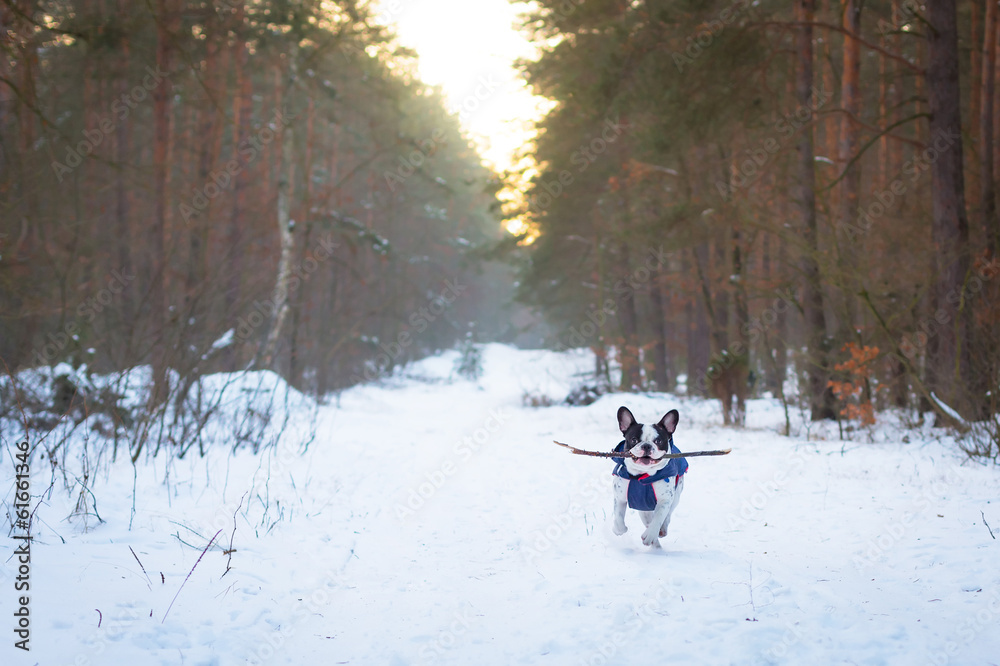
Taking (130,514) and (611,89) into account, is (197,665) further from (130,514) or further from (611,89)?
(611,89)

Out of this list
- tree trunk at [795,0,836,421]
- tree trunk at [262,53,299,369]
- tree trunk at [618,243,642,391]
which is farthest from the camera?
tree trunk at [618,243,642,391]

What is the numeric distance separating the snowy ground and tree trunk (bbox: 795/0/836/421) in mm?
4231

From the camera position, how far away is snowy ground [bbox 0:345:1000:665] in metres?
3.26

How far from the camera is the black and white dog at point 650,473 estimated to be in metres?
4.59

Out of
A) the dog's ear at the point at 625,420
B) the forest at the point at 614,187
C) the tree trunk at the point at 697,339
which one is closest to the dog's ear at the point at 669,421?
the dog's ear at the point at 625,420

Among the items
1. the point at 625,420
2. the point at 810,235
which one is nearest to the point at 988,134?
the point at 810,235

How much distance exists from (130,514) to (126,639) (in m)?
2.17

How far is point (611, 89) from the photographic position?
12414mm

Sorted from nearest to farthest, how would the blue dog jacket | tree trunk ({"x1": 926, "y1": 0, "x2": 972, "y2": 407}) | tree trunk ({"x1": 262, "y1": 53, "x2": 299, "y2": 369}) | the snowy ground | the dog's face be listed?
the snowy ground, the dog's face, the blue dog jacket, tree trunk ({"x1": 926, "y1": 0, "x2": 972, "y2": 407}), tree trunk ({"x1": 262, "y1": 53, "x2": 299, "y2": 369})

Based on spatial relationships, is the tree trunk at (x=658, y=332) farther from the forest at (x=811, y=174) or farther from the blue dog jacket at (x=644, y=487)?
the blue dog jacket at (x=644, y=487)

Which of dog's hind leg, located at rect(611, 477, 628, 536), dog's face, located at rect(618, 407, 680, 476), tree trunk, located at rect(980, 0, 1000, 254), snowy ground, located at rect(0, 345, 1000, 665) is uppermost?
tree trunk, located at rect(980, 0, 1000, 254)

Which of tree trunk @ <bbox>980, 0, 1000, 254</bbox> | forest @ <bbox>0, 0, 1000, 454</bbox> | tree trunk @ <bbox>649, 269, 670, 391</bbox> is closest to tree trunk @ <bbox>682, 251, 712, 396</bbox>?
forest @ <bbox>0, 0, 1000, 454</bbox>

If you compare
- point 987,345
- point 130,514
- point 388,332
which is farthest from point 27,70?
point 388,332

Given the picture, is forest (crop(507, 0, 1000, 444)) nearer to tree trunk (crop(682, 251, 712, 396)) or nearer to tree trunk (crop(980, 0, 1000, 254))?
tree trunk (crop(980, 0, 1000, 254))
